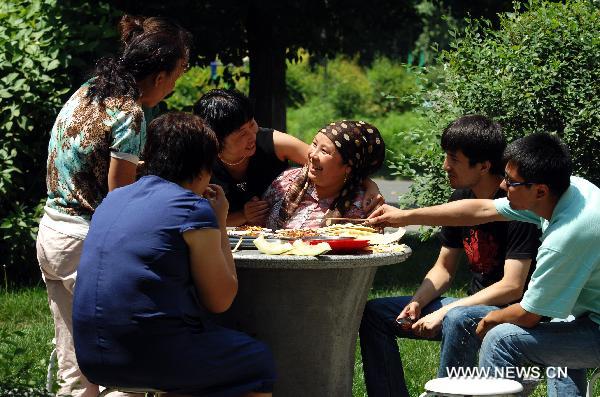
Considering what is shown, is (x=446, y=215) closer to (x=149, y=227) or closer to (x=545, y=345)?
(x=545, y=345)

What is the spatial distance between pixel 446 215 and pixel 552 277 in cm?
76

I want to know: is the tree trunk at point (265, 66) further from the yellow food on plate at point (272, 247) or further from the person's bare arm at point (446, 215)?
the yellow food on plate at point (272, 247)

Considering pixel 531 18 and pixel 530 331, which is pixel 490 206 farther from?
pixel 531 18

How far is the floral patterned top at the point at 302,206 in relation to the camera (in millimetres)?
5184

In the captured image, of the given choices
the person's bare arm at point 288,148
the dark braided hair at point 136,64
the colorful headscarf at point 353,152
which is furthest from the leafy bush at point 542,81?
the dark braided hair at point 136,64

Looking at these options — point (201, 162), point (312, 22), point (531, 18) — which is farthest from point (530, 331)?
point (312, 22)

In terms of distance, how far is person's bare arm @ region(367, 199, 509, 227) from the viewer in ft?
15.4

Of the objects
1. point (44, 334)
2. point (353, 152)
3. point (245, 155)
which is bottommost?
point (44, 334)

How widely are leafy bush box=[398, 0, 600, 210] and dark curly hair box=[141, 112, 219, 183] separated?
341 centimetres

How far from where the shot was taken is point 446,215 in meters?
4.80

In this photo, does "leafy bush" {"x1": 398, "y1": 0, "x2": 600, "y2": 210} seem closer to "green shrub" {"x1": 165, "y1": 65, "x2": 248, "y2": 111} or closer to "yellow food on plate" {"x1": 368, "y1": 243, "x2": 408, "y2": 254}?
"yellow food on plate" {"x1": 368, "y1": 243, "x2": 408, "y2": 254}

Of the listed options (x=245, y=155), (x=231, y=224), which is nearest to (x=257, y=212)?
(x=231, y=224)

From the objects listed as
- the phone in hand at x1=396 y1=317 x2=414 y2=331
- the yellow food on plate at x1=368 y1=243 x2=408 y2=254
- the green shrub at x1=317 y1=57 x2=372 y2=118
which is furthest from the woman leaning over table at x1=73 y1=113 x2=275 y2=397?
the green shrub at x1=317 y1=57 x2=372 y2=118

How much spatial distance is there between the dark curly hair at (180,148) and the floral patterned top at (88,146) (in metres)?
0.41
